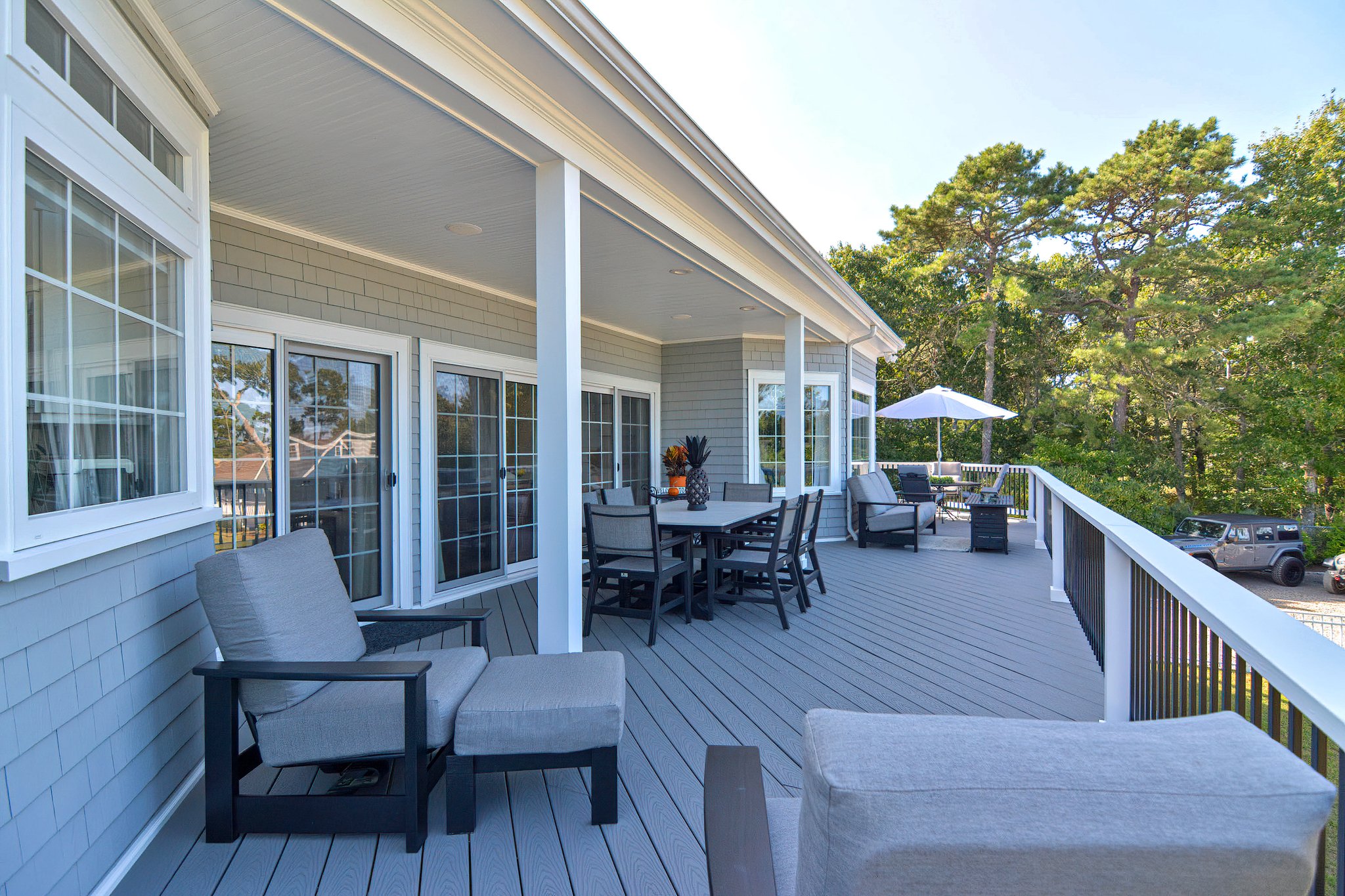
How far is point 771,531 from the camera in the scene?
5.16 metres

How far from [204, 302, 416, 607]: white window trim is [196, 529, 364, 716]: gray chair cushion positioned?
218 centimetres

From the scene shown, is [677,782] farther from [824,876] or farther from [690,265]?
[690,265]

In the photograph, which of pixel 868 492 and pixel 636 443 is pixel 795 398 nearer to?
pixel 868 492

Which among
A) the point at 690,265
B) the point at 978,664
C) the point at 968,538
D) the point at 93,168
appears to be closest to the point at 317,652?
the point at 93,168

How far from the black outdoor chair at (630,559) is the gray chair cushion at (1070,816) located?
3331 millimetres

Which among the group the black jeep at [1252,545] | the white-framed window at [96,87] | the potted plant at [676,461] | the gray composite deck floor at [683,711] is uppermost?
the white-framed window at [96,87]

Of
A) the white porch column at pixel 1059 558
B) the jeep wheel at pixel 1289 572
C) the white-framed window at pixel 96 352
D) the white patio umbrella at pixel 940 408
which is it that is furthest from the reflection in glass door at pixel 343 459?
the jeep wheel at pixel 1289 572

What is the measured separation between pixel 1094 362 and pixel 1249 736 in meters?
17.7

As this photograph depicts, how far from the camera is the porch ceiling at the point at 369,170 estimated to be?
2.28m

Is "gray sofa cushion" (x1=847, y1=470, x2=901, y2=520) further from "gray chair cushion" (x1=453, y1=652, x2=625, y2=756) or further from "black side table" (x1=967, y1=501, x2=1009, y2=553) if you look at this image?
"gray chair cushion" (x1=453, y1=652, x2=625, y2=756)

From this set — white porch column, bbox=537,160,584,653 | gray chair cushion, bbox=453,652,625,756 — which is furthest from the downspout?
gray chair cushion, bbox=453,652,625,756

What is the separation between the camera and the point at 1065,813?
2.26ft

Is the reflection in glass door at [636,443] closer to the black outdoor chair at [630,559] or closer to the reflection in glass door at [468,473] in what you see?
the reflection in glass door at [468,473]

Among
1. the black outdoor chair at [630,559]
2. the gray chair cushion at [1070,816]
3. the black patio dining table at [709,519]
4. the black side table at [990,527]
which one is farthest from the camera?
the black side table at [990,527]
